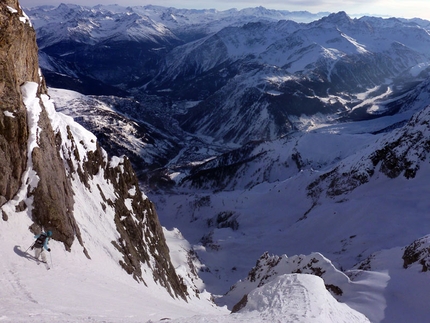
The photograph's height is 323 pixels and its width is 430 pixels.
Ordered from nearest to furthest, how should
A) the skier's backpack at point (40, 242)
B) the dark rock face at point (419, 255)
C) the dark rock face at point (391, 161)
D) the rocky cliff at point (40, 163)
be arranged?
the skier's backpack at point (40, 242), the rocky cliff at point (40, 163), the dark rock face at point (419, 255), the dark rock face at point (391, 161)

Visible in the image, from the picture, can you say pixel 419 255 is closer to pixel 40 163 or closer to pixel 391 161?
pixel 40 163

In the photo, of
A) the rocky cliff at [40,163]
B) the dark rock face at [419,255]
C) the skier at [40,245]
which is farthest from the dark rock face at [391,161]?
the skier at [40,245]

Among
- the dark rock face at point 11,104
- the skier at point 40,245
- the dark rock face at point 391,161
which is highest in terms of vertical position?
the dark rock face at point 11,104

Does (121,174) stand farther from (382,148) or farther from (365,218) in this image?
(382,148)

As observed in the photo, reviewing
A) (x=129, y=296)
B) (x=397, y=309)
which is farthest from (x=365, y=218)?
(x=129, y=296)

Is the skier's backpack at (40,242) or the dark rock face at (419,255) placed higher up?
the skier's backpack at (40,242)

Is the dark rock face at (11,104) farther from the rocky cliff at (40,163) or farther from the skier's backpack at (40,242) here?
the skier's backpack at (40,242)

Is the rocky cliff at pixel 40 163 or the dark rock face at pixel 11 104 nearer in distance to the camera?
the dark rock face at pixel 11 104

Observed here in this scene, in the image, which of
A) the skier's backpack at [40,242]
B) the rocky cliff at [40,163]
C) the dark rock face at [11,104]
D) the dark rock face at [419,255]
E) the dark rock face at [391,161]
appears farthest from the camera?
the dark rock face at [391,161]

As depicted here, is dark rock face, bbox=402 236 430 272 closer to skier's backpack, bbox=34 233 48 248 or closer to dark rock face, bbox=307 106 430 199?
skier's backpack, bbox=34 233 48 248

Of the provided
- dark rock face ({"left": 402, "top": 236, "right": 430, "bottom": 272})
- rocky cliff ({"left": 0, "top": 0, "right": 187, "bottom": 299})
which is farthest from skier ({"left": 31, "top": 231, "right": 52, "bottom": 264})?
dark rock face ({"left": 402, "top": 236, "right": 430, "bottom": 272})
